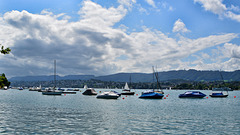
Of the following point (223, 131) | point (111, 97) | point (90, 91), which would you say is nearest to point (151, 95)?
point (111, 97)

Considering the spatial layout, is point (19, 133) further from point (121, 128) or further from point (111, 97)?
point (111, 97)

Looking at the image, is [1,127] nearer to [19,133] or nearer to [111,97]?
[19,133]

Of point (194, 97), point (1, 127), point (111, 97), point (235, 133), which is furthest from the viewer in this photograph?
point (194, 97)

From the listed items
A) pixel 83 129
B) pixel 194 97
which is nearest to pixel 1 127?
pixel 83 129

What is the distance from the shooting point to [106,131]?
81.9 feet

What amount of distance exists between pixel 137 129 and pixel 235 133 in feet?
36.4

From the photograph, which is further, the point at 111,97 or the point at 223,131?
the point at 111,97

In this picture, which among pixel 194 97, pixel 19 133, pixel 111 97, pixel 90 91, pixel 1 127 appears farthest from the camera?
pixel 90 91

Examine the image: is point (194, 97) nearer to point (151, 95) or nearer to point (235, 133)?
point (151, 95)

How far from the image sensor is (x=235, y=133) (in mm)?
24656

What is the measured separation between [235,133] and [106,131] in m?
14.6

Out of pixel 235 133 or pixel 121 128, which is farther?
pixel 121 128

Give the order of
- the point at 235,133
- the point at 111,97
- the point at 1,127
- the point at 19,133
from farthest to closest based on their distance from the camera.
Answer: the point at 111,97 → the point at 1,127 → the point at 235,133 → the point at 19,133

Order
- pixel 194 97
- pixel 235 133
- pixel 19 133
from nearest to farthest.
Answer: pixel 19 133
pixel 235 133
pixel 194 97
